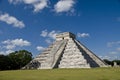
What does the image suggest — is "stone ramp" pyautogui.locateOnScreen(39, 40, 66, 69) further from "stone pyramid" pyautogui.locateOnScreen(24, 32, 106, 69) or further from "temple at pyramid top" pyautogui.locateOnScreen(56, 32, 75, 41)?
"temple at pyramid top" pyautogui.locateOnScreen(56, 32, 75, 41)

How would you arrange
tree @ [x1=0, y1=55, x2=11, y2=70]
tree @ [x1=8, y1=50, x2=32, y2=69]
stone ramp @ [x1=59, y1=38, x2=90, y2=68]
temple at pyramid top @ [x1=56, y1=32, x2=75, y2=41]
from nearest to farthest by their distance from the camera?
1. stone ramp @ [x1=59, y1=38, x2=90, y2=68]
2. tree @ [x1=0, y1=55, x2=11, y2=70]
3. tree @ [x1=8, y1=50, x2=32, y2=69]
4. temple at pyramid top @ [x1=56, y1=32, x2=75, y2=41]

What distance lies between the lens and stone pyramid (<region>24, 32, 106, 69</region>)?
172 feet

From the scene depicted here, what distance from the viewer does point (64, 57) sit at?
56.7 metres

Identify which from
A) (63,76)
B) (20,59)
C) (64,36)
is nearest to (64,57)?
(64,36)

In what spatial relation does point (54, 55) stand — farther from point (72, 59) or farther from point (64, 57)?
point (72, 59)

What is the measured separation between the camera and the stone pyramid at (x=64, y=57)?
5247 centimetres

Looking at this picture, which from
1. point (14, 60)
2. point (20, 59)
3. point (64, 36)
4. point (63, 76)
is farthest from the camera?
point (20, 59)

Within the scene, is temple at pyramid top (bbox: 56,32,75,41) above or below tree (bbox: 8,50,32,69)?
above

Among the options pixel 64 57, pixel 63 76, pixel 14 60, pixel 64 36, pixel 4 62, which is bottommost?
pixel 63 76

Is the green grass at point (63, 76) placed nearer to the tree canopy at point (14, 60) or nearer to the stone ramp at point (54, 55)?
the stone ramp at point (54, 55)

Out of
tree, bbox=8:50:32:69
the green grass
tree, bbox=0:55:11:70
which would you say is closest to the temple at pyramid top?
tree, bbox=8:50:32:69

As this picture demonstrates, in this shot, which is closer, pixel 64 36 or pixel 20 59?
pixel 64 36

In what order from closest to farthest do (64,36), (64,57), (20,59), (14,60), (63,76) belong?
(63,76), (64,57), (14,60), (64,36), (20,59)

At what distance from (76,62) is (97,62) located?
31.3ft
